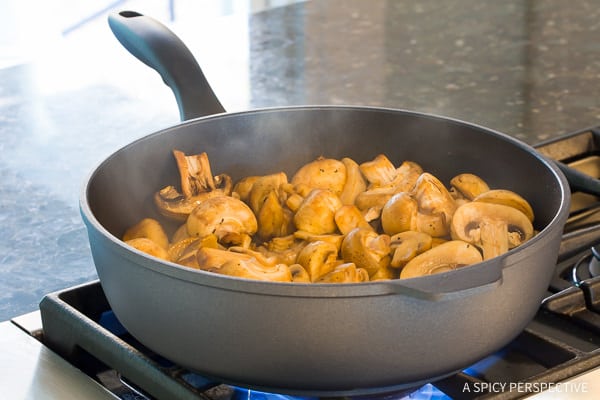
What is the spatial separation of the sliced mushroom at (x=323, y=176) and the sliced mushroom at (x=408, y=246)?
161mm

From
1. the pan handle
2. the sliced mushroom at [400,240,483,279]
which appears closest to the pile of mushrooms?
the sliced mushroom at [400,240,483,279]

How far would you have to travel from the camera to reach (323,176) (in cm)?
94

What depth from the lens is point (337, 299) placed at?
1.97 ft

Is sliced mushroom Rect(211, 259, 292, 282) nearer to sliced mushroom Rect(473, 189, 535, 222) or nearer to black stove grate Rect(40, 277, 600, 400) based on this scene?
black stove grate Rect(40, 277, 600, 400)

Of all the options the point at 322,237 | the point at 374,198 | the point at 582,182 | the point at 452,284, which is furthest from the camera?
the point at 582,182

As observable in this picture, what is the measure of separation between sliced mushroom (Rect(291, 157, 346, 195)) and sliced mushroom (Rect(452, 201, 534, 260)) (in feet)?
0.51

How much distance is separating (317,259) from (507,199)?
22 cm

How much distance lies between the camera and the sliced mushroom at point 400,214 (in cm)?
83

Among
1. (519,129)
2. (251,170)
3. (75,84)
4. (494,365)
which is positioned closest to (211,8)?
(75,84)

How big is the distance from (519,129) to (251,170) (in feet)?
1.78

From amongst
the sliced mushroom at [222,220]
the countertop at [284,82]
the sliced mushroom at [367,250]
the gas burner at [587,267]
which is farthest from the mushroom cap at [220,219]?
the gas burner at [587,267]

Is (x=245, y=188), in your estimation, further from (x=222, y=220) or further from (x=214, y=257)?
(x=214, y=257)

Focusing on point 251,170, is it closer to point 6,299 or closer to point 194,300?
point 6,299

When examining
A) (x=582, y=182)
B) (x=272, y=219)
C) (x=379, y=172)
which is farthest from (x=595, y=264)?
(x=272, y=219)
